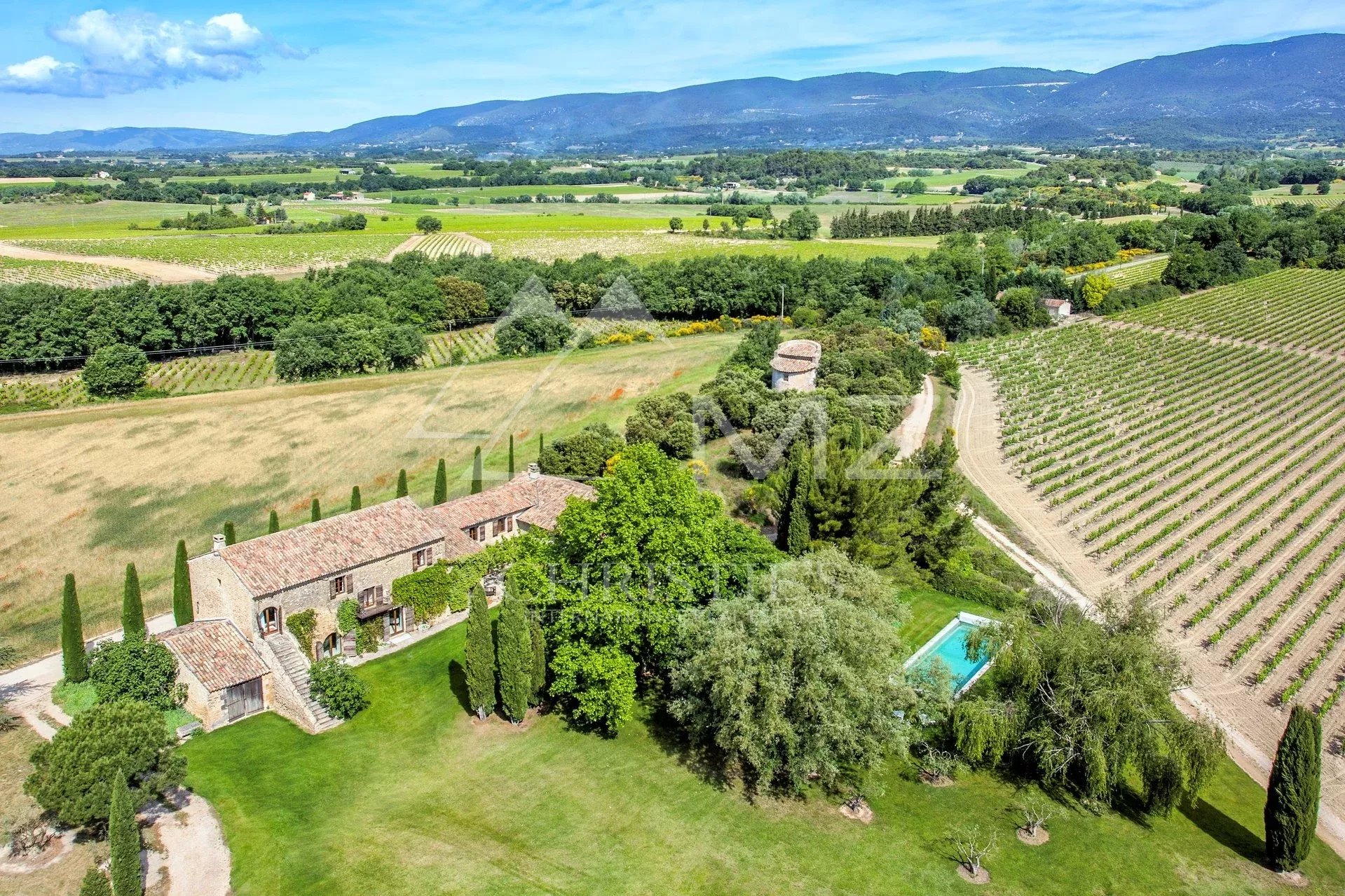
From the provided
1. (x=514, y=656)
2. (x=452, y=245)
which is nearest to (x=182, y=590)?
(x=514, y=656)

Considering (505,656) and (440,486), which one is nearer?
(505,656)

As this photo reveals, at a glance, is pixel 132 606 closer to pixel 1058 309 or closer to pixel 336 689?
pixel 336 689

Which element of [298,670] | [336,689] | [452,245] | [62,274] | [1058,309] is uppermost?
[452,245]

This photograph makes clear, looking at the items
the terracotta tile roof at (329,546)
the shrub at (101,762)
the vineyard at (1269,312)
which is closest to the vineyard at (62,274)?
the terracotta tile roof at (329,546)

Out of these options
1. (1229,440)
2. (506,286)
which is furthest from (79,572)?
(1229,440)

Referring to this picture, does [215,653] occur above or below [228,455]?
below

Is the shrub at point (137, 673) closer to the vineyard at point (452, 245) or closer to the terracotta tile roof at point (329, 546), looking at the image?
the terracotta tile roof at point (329, 546)
